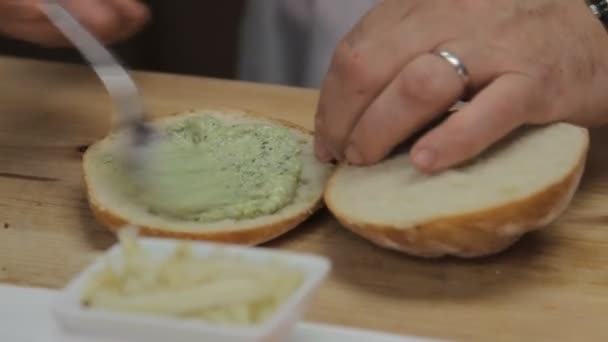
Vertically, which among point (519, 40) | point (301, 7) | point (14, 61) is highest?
point (519, 40)

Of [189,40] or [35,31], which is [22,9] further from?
[189,40]

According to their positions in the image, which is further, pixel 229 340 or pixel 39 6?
pixel 39 6

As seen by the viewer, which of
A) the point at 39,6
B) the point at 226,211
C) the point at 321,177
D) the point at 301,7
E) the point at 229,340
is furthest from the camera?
the point at 301,7

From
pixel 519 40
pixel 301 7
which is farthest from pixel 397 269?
pixel 301 7

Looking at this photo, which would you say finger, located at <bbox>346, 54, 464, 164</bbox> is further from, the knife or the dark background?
the dark background

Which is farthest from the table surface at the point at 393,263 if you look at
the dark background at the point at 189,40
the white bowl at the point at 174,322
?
the dark background at the point at 189,40

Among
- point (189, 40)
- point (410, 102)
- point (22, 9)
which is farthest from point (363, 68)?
point (189, 40)

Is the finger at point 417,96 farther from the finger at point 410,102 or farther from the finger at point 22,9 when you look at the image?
the finger at point 22,9

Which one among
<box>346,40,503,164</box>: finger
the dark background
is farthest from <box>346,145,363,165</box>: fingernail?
the dark background

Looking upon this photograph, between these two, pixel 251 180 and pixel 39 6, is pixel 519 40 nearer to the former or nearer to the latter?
pixel 251 180
